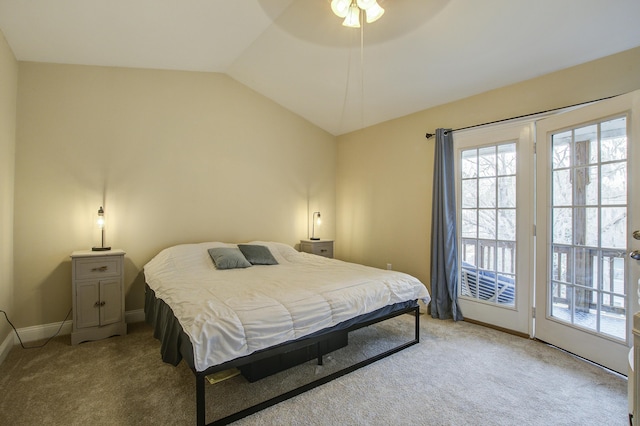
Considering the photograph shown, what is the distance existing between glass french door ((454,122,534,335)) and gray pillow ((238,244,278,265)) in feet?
7.19

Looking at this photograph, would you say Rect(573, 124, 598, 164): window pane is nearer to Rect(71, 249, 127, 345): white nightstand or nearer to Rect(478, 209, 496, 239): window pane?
Rect(478, 209, 496, 239): window pane

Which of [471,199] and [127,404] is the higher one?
[471,199]

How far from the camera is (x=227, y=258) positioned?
128 inches

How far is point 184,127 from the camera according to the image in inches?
146

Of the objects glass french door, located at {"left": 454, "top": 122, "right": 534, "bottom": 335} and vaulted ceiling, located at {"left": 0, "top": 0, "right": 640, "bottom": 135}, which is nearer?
vaulted ceiling, located at {"left": 0, "top": 0, "right": 640, "bottom": 135}

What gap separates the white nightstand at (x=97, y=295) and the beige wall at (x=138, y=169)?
16.5 inches

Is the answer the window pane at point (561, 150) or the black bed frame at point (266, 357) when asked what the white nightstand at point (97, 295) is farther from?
the window pane at point (561, 150)

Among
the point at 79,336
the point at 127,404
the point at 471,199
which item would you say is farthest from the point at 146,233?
the point at 471,199

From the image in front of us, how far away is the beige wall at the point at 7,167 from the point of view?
8.34 ft

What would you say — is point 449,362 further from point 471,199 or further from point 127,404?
point 127,404

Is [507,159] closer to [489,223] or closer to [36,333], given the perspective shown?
[489,223]

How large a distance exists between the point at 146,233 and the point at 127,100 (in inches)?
58.4

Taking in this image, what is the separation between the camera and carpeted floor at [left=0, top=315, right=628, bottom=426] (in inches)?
71.0

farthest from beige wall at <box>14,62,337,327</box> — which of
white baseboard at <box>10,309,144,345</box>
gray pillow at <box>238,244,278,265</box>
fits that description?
gray pillow at <box>238,244,278,265</box>
